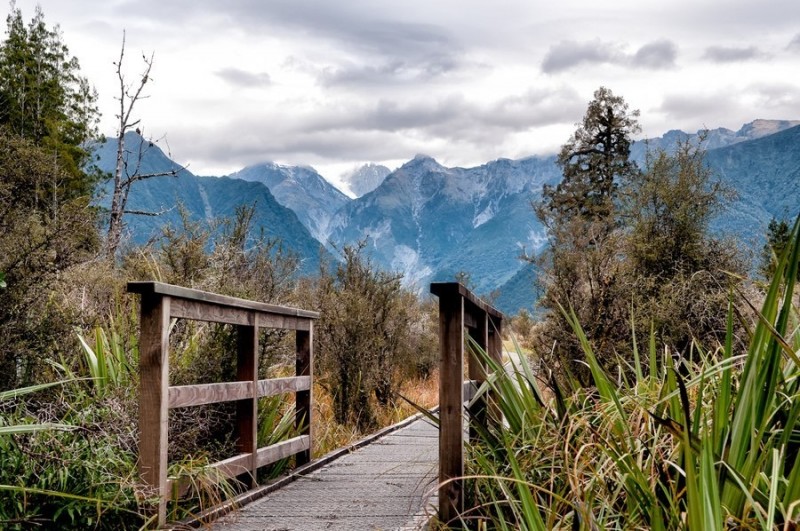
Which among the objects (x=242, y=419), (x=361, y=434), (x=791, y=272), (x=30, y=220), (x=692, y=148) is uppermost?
(x=692, y=148)

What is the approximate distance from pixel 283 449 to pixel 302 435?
0.61m

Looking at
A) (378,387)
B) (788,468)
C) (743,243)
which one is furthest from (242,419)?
(743,243)

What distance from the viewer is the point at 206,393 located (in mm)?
4598

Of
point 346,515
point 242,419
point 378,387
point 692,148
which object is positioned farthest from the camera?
point 692,148

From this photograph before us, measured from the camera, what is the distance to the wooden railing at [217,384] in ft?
13.3

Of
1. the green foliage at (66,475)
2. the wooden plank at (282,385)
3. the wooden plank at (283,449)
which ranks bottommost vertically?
the wooden plank at (283,449)

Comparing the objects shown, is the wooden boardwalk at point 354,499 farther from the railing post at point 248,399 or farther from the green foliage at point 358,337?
the green foliage at point 358,337

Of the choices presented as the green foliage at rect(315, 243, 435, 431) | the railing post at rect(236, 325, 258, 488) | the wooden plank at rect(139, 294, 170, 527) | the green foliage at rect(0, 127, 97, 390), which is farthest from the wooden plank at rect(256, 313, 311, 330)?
the green foliage at rect(315, 243, 435, 431)

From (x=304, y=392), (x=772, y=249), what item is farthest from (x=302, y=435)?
(x=772, y=249)

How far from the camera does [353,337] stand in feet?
29.2

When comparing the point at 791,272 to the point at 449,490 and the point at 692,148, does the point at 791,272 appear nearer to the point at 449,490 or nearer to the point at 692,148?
the point at 449,490

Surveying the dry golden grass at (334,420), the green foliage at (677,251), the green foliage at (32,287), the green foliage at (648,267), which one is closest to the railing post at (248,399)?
the green foliage at (32,287)

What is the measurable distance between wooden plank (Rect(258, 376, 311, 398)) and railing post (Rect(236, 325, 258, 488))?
0.48 ft

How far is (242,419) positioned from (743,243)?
38.2 ft
